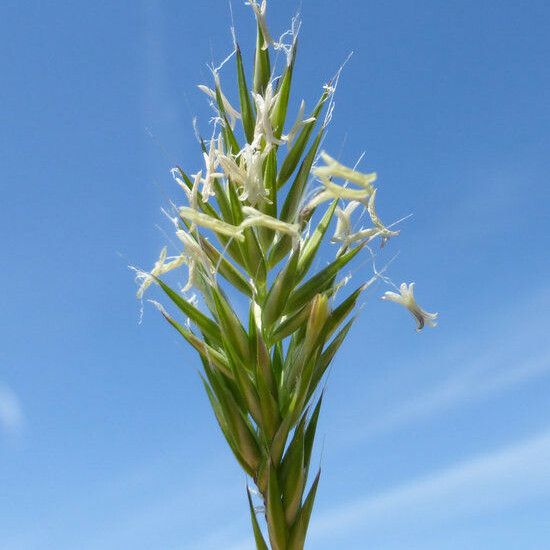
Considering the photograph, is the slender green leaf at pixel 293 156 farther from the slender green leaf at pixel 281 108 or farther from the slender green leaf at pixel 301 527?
the slender green leaf at pixel 301 527

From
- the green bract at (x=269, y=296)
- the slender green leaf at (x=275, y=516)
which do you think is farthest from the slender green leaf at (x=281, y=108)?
the slender green leaf at (x=275, y=516)

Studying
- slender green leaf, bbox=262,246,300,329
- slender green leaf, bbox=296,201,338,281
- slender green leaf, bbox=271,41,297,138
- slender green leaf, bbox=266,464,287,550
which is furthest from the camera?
slender green leaf, bbox=271,41,297,138

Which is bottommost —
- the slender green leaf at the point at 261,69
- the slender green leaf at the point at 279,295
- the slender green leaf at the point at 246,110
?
the slender green leaf at the point at 279,295

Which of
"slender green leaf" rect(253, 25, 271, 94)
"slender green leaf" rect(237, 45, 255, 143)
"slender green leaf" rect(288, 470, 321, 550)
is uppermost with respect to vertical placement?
"slender green leaf" rect(253, 25, 271, 94)

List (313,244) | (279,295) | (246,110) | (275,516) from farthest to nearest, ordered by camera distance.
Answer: (246,110)
(313,244)
(279,295)
(275,516)

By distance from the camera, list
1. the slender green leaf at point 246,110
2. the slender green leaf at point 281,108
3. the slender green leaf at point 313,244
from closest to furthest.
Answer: the slender green leaf at point 313,244 < the slender green leaf at point 281,108 < the slender green leaf at point 246,110

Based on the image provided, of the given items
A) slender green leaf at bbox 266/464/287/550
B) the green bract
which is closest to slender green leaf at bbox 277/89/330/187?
the green bract

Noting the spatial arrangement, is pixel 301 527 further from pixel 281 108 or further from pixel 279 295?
pixel 281 108

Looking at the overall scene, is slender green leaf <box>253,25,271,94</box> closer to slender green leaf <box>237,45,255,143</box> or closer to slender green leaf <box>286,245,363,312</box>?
slender green leaf <box>237,45,255,143</box>

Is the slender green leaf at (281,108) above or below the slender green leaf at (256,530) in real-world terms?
above

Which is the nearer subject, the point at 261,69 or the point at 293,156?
the point at 293,156

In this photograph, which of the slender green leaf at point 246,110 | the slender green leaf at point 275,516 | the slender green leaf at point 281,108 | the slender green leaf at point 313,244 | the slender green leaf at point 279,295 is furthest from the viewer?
the slender green leaf at point 246,110

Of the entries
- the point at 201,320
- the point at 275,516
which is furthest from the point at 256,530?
the point at 201,320
